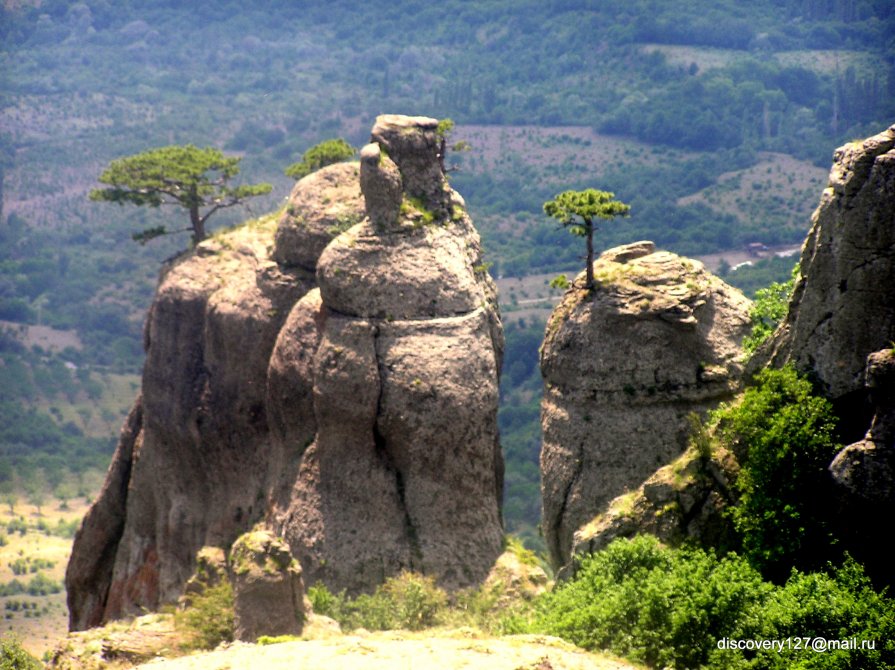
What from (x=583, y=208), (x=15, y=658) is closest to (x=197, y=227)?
(x=583, y=208)

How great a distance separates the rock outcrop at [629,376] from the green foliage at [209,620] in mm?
9845

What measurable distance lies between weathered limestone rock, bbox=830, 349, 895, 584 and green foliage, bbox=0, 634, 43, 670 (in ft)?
75.9

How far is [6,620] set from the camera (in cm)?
9581

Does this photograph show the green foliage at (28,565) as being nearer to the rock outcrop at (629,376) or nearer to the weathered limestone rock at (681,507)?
the rock outcrop at (629,376)

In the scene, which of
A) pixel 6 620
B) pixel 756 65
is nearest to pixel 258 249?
pixel 6 620

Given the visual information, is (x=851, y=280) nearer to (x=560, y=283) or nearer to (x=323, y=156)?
(x=560, y=283)

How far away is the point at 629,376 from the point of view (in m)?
39.0

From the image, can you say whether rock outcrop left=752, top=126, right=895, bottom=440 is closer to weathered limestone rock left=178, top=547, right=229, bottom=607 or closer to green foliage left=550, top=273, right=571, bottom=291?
green foliage left=550, top=273, right=571, bottom=291

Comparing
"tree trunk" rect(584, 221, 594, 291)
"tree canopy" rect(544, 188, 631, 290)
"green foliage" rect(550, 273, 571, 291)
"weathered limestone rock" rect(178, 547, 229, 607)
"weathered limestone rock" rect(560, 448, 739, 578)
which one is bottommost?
"weathered limestone rock" rect(178, 547, 229, 607)

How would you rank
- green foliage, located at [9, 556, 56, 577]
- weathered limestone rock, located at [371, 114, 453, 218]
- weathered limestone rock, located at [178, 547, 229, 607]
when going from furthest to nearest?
1. green foliage, located at [9, 556, 56, 577]
2. weathered limestone rock, located at [371, 114, 453, 218]
3. weathered limestone rock, located at [178, 547, 229, 607]

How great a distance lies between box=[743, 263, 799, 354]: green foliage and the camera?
38.4 m

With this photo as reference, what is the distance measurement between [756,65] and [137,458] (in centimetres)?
15824

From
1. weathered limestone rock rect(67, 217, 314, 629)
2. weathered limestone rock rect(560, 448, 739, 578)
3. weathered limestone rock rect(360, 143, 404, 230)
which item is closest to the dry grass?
weathered limestone rock rect(67, 217, 314, 629)

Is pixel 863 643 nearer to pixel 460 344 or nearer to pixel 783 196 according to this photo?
pixel 460 344
